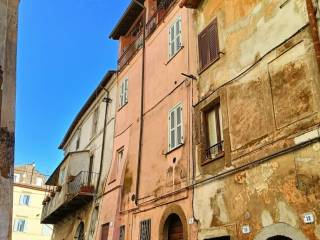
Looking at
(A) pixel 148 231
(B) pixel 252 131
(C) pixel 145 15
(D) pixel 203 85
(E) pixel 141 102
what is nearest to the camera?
(B) pixel 252 131

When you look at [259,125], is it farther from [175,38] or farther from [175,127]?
[175,38]

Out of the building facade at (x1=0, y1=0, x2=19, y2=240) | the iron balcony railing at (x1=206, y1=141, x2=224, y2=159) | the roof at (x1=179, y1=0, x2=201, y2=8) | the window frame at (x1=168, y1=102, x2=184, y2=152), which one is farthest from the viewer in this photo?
the roof at (x1=179, y1=0, x2=201, y2=8)

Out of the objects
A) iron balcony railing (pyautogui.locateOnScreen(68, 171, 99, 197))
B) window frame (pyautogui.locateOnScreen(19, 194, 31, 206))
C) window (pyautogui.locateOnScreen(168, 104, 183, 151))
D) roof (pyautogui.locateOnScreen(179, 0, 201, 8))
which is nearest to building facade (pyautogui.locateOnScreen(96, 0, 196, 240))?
window (pyautogui.locateOnScreen(168, 104, 183, 151))

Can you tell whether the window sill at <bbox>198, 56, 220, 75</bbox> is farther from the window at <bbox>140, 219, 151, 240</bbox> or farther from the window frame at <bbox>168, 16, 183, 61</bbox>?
the window at <bbox>140, 219, 151, 240</bbox>

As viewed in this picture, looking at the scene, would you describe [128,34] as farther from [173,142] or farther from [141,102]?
[173,142]

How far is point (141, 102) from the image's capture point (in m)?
14.8

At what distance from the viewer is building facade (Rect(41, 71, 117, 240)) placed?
17.6 metres

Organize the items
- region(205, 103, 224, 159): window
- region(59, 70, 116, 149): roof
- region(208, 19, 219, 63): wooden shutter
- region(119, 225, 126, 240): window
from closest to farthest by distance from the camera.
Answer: region(205, 103, 224, 159): window < region(208, 19, 219, 63): wooden shutter < region(119, 225, 126, 240): window < region(59, 70, 116, 149): roof

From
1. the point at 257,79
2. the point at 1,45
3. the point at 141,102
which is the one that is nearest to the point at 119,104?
the point at 141,102

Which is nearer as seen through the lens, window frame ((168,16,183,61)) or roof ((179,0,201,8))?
roof ((179,0,201,8))

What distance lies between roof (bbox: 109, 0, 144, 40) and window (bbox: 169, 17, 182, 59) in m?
4.91

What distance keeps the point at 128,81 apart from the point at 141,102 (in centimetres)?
275

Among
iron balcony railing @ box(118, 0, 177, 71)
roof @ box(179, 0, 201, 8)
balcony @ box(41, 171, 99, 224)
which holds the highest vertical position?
iron balcony railing @ box(118, 0, 177, 71)

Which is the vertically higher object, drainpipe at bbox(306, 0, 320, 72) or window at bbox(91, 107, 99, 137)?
window at bbox(91, 107, 99, 137)
